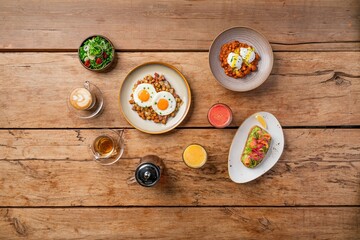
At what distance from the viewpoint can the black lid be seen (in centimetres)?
211

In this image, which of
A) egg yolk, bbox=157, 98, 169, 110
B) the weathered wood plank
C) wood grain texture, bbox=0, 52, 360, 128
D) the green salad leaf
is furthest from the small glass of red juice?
the green salad leaf

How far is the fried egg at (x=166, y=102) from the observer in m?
2.25

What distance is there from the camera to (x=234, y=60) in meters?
2.19

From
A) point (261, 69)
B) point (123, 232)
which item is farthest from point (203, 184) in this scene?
point (261, 69)

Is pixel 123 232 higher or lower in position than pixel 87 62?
lower

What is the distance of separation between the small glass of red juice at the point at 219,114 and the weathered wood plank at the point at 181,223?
612 millimetres

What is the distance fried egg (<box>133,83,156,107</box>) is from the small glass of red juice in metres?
0.41

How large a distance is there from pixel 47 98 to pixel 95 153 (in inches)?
20.7

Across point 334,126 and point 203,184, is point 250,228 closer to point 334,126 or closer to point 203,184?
point 203,184

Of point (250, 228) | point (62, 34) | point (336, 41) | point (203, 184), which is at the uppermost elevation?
point (62, 34)

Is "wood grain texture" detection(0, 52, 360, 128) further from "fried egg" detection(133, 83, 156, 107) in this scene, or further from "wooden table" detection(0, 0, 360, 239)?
"fried egg" detection(133, 83, 156, 107)

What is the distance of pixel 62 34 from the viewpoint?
232 cm

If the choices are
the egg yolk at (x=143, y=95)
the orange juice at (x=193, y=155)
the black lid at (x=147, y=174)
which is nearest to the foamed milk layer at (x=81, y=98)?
the egg yolk at (x=143, y=95)

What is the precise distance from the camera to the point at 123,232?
7.71ft
